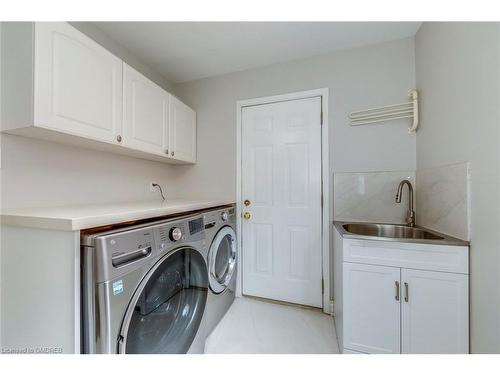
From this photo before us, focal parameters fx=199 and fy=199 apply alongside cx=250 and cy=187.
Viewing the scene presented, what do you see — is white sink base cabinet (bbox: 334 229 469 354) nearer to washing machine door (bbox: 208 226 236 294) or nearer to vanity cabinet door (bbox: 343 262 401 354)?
vanity cabinet door (bbox: 343 262 401 354)

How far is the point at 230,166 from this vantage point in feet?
6.98

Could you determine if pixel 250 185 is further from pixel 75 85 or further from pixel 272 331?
pixel 75 85

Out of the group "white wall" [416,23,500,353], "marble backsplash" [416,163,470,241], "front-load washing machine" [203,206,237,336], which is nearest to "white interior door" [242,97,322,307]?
"front-load washing machine" [203,206,237,336]

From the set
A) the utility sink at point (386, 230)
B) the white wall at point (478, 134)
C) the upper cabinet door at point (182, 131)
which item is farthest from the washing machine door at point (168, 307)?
the white wall at point (478, 134)

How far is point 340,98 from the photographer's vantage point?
5.89 feet

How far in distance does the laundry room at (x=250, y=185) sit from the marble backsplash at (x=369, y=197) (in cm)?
1

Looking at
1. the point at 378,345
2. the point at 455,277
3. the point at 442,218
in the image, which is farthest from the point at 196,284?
the point at 442,218

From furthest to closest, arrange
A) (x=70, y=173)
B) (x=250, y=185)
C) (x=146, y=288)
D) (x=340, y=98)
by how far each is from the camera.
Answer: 1. (x=250, y=185)
2. (x=340, y=98)
3. (x=70, y=173)
4. (x=146, y=288)

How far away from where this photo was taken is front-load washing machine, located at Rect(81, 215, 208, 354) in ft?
2.43

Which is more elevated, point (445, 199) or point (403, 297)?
point (445, 199)

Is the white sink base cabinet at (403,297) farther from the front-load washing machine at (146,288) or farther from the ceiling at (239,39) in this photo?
the ceiling at (239,39)

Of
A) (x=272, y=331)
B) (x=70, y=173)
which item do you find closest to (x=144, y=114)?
(x=70, y=173)

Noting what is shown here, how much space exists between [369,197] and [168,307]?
1.70 meters
